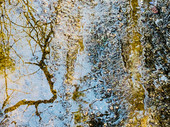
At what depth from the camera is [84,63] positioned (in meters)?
2.57

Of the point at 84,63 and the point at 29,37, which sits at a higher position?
the point at 29,37

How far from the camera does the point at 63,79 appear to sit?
8.08ft

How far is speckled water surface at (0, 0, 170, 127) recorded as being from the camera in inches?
91.3

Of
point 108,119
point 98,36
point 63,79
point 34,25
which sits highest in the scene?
point 34,25

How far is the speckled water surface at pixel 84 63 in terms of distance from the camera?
91.3 inches

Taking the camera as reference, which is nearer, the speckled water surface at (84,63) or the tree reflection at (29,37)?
the speckled water surface at (84,63)

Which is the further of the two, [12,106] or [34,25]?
[34,25]

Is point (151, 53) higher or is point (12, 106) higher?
A: point (151, 53)

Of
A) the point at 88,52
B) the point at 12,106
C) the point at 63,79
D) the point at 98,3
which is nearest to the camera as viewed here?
the point at 12,106

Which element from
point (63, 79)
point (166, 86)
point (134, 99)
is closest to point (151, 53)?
point (166, 86)

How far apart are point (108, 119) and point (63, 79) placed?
0.77 m

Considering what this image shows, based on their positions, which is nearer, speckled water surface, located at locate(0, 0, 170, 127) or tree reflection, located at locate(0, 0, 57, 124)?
speckled water surface, located at locate(0, 0, 170, 127)

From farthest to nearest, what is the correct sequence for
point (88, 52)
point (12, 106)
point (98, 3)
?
1. point (98, 3)
2. point (88, 52)
3. point (12, 106)

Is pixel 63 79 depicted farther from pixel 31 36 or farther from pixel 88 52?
pixel 31 36
